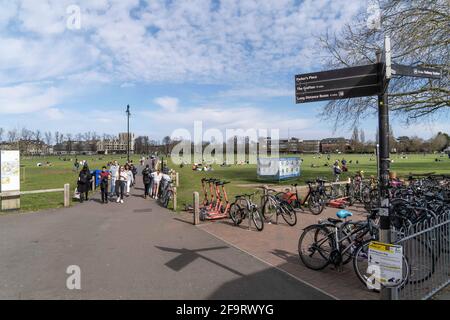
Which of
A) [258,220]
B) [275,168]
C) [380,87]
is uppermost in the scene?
[380,87]


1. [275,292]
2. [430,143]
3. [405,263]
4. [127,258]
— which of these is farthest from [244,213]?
[430,143]

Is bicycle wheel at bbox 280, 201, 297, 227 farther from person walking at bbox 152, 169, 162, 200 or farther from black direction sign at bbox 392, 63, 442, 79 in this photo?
person walking at bbox 152, 169, 162, 200

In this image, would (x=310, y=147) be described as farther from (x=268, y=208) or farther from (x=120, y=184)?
(x=268, y=208)

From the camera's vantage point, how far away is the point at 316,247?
18.4 feet

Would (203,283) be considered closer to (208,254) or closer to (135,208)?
(208,254)

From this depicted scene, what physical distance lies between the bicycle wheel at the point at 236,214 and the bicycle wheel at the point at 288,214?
1.20 m

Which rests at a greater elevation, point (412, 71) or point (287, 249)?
point (412, 71)

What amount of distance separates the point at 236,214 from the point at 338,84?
5831 mm

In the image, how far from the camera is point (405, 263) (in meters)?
4.12

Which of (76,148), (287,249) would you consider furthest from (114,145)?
(287,249)

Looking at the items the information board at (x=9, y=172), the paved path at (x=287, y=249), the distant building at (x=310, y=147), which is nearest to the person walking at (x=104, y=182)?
the information board at (x=9, y=172)

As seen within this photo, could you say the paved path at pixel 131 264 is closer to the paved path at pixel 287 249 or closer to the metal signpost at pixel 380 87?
the paved path at pixel 287 249

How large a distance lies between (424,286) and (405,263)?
694 mm

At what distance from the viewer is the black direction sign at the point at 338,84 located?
3900 millimetres
